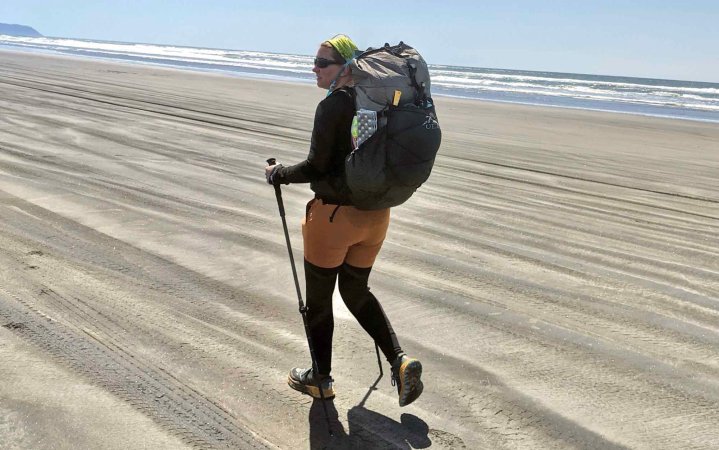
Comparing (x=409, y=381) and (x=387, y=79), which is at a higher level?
(x=387, y=79)

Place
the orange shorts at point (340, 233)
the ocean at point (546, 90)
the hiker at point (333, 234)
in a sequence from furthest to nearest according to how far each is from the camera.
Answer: the ocean at point (546, 90), the orange shorts at point (340, 233), the hiker at point (333, 234)

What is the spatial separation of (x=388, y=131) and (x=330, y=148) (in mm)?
281

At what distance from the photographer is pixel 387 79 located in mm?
2820

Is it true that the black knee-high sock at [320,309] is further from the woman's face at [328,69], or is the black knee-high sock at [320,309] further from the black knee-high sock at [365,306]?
the woman's face at [328,69]

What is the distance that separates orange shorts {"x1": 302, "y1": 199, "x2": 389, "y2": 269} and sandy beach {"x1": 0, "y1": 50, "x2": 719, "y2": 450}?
74 cm

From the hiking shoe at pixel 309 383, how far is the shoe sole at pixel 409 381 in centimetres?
39

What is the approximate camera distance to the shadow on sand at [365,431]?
9.73 feet

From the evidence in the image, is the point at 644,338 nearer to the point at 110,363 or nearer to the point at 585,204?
the point at 110,363

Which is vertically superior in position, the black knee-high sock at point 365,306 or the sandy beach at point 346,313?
the black knee-high sock at point 365,306

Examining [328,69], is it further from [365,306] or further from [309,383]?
[309,383]

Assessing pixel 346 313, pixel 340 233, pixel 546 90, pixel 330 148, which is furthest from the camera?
pixel 546 90

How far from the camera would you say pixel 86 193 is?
22.3 ft

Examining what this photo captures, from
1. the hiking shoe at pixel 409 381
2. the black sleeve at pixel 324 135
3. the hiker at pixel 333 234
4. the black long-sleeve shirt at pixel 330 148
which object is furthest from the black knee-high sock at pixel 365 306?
the black sleeve at pixel 324 135

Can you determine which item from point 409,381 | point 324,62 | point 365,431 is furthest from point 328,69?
point 365,431
